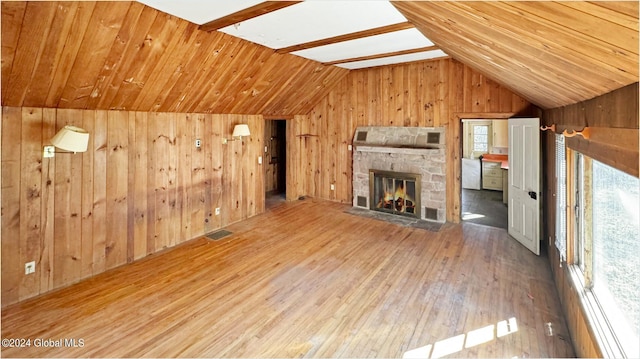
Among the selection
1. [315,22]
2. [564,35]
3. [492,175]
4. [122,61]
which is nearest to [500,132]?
[492,175]

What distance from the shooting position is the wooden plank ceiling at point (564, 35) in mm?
959

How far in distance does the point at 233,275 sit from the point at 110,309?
1255mm

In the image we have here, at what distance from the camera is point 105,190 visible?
392 centimetres

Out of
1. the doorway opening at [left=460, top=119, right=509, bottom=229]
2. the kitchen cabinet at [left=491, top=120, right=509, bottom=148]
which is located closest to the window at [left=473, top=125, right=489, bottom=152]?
the doorway opening at [left=460, top=119, right=509, bottom=229]

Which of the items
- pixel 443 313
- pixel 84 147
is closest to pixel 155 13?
pixel 84 147

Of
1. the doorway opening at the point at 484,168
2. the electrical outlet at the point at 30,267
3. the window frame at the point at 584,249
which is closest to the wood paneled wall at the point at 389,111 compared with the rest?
the doorway opening at the point at 484,168

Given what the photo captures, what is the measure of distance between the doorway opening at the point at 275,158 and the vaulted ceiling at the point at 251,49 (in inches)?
115

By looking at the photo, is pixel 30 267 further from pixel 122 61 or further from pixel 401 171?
pixel 401 171

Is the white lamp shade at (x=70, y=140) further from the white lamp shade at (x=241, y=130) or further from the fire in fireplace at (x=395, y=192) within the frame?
the fire in fireplace at (x=395, y=192)

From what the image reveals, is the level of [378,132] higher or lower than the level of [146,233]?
higher

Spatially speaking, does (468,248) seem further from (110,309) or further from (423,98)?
(110,309)

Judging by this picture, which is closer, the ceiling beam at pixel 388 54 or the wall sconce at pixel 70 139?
the wall sconce at pixel 70 139

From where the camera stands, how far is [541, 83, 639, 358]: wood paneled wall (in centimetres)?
138

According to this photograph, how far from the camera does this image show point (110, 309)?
3.09 metres
